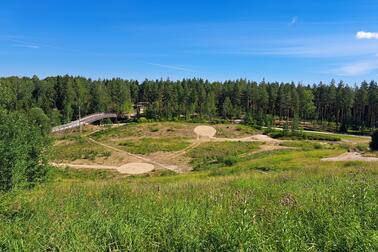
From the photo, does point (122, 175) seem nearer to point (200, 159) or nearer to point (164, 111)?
point (200, 159)

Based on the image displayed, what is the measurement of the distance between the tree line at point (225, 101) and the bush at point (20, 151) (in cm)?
Result: 7351

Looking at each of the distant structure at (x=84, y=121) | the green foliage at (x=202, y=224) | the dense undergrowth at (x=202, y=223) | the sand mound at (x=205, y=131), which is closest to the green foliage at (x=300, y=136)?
the sand mound at (x=205, y=131)

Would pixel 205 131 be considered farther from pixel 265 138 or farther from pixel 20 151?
pixel 20 151

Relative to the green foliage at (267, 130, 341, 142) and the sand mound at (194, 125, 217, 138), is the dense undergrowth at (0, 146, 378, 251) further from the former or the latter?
the green foliage at (267, 130, 341, 142)

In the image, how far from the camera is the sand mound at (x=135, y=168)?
178 ft

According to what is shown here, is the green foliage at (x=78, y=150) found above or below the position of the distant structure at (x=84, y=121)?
below

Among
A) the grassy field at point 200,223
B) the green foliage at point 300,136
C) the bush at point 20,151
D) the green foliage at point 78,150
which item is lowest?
the green foliage at point 78,150

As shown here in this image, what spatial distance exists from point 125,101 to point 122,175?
7671cm

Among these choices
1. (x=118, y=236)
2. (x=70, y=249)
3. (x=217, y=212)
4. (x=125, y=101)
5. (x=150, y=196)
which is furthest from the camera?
(x=125, y=101)

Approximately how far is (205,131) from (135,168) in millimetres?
35065

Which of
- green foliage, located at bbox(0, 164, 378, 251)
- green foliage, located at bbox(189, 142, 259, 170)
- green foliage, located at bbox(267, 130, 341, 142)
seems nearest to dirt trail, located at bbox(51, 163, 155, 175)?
green foliage, located at bbox(189, 142, 259, 170)

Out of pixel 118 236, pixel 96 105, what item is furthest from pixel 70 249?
pixel 96 105

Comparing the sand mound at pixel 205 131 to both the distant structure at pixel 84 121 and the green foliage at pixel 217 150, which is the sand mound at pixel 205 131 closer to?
the green foliage at pixel 217 150

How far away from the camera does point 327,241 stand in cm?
503
